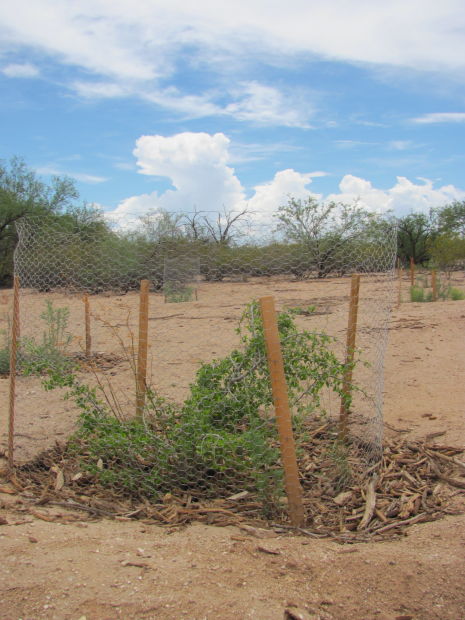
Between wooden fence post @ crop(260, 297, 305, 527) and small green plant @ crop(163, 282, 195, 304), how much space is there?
996 centimetres

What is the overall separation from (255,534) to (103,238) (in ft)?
9.14

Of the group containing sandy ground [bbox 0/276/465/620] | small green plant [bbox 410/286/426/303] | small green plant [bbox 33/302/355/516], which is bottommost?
sandy ground [bbox 0/276/465/620]

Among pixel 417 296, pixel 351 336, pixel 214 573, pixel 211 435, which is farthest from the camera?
pixel 417 296

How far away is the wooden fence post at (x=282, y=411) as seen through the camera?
12.0 feet

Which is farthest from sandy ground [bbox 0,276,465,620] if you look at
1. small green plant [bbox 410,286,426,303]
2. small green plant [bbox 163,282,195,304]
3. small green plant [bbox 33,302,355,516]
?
small green plant [bbox 410,286,426,303]

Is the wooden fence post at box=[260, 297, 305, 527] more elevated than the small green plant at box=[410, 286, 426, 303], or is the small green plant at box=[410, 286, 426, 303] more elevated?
the small green plant at box=[410, 286, 426, 303]

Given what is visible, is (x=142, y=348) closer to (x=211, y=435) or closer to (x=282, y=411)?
(x=211, y=435)

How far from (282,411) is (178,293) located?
10.5 metres

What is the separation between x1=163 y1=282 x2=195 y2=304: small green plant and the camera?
13.7 metres

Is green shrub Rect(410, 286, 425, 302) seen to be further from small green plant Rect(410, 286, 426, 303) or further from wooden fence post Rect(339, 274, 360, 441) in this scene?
wooden fence post Rect(339, 274, 360, 441)

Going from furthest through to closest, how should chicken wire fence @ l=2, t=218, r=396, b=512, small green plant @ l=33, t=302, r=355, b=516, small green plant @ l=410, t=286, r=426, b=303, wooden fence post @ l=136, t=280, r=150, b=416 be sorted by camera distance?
1. small green plant @ l=410, t=286, r=426, b=303
2. wooden fence post @ l=136, t=280, r=150, b=416
3. chicken wire fence @ l=2, t=218, r=396, b=512
4. small green plant @ l=33, t=302, r=355, b=516

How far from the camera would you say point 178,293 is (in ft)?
46.0

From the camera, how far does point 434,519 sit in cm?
379

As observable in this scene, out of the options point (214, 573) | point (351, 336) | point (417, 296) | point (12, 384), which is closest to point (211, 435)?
point (214, 573)
